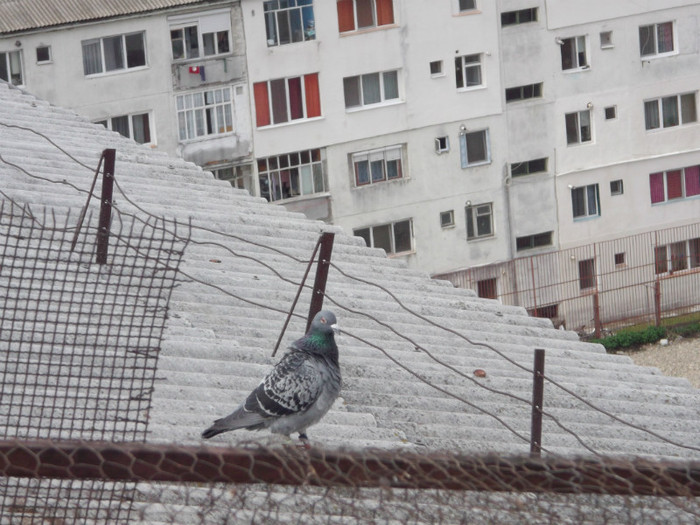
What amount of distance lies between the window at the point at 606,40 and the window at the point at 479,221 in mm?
5385

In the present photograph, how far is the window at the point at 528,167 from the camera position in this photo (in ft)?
115

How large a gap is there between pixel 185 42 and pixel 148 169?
1946 cm

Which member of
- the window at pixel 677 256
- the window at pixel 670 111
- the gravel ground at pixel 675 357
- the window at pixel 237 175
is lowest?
the gravel ground at pixel 675 357

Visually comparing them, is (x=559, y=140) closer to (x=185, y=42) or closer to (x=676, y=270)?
(x=676, y=270)

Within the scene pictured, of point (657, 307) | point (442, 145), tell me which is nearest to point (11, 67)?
point (442, 145)

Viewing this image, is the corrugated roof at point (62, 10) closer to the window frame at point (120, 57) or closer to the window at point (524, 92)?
the window frame at point (120, 57)

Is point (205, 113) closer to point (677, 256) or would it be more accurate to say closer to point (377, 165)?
point (377, 165)

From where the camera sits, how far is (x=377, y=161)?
34.2 m

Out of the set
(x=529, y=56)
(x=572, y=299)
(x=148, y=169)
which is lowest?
(x=572, y=299)

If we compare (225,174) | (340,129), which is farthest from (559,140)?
(225,174)

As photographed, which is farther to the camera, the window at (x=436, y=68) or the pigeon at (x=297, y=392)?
the window at (x=436, y=68)

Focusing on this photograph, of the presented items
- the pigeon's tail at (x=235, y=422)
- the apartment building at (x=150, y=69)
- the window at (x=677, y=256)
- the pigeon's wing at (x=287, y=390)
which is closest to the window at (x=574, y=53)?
the window at (x=677, y=256)

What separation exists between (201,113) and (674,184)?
1365 centimetres

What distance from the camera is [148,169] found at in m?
13.3
